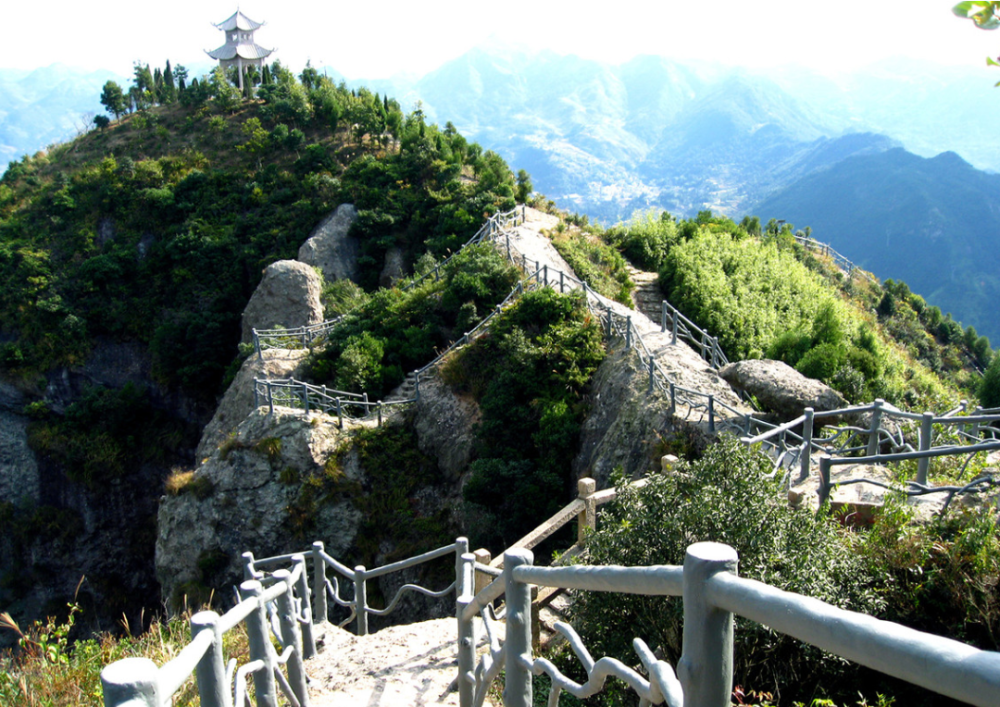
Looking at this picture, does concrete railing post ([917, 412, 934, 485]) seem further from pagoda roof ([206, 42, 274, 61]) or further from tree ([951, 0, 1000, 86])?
Answer: pagoda roof ([206, 42, 274, 61])

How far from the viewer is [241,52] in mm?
51562

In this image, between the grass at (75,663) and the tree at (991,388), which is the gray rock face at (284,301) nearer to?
the grass at (75,663)

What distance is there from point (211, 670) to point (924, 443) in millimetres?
8358

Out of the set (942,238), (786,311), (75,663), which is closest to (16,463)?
(75,663)

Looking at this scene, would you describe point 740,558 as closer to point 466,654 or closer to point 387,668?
point 466,654

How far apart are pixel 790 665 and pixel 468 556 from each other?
287cm

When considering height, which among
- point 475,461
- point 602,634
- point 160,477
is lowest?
point 160,477

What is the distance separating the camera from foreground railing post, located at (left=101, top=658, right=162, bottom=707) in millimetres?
1804

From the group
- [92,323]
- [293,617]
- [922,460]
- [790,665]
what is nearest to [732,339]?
[922,460]

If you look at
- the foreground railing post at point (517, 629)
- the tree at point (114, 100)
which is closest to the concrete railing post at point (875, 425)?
the foreground railing post at point (517, 629)

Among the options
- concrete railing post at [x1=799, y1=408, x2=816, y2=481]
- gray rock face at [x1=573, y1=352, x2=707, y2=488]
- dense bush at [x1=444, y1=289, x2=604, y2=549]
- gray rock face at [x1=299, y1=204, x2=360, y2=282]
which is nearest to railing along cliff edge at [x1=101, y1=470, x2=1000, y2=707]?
concrete railing post at [x1=799, y1=408, x2=816, y2=481]

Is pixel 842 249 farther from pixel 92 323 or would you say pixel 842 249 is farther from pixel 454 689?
pixel 454 689

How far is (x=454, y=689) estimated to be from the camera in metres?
6.37

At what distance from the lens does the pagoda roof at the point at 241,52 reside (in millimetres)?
51531
